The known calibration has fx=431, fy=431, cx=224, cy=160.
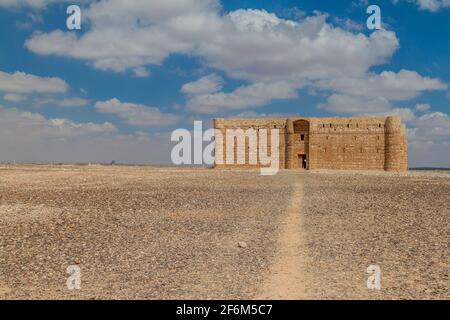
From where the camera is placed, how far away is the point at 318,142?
6341cm

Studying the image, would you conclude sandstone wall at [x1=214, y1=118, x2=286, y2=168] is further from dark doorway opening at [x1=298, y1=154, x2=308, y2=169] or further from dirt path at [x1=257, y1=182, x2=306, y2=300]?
dirt path at [x1=257, y1=182, x2=306, y2=300]

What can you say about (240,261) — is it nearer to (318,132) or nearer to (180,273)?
(180,273)

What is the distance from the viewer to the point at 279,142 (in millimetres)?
65375

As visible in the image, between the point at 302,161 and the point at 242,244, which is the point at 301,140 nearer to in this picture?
the point at 302,161

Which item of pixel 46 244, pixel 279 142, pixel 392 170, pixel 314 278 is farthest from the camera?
pixel 279 142

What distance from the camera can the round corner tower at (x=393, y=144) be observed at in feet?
196

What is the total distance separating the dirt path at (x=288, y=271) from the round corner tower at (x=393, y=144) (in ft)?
167

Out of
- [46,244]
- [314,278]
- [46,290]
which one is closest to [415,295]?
[314,278]

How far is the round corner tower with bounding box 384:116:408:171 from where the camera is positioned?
59719 millimetres

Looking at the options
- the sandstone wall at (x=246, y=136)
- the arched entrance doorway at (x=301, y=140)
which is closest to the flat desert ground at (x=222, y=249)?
the arched entrance doorway at (x=301, y=140)

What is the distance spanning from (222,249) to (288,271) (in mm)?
2501

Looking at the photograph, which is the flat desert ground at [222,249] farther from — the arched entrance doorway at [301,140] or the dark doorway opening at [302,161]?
the dark doorway opening at [302,161]

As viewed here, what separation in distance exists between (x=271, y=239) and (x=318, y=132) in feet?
176

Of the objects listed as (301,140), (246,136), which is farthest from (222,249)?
(246,136)
